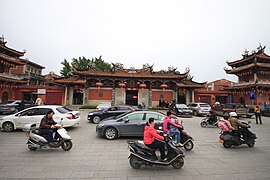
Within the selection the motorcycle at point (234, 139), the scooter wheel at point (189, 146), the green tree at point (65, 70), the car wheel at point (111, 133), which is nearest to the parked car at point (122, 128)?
the car wheel at point (111, 133)

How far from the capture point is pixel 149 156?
354 centimetres

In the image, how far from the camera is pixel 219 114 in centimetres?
1447

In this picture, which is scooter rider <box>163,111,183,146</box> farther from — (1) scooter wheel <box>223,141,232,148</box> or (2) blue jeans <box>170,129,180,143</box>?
(1) scooter wheel <box>223,141,232,148</box>

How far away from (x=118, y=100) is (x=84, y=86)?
217 inches

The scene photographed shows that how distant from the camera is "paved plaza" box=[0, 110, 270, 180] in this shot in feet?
10.9

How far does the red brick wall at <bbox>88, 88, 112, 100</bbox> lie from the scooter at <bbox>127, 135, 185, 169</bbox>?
58.5 feet

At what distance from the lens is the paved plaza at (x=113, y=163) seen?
3309 millimetres

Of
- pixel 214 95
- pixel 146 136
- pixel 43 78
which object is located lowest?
pixel 146 136

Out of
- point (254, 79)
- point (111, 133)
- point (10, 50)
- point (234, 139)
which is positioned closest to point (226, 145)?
point (234, 139)

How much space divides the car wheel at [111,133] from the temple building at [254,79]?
809 inches

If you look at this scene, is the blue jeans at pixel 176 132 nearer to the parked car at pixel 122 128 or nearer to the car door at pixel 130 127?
the parked car at pixel 122 128

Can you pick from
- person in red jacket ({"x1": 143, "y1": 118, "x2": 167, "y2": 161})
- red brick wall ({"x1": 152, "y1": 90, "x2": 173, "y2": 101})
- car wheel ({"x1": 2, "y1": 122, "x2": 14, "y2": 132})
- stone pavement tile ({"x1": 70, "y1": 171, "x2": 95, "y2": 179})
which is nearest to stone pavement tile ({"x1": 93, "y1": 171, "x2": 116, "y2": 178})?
stone pavement tile ({"x1": 70, "y1": 171, "x2": 95, "y2": 179})

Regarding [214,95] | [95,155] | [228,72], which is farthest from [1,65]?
[228,72]

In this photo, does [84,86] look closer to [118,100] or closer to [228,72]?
[118,100]
